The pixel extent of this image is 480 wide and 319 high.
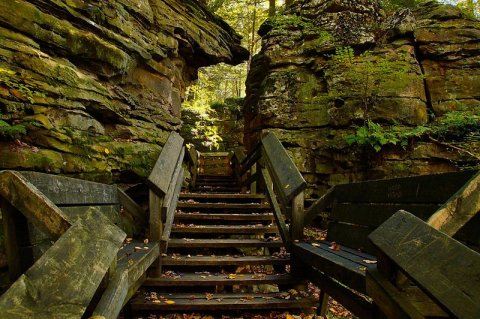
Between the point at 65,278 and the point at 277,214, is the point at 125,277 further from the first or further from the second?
the point at 277,214

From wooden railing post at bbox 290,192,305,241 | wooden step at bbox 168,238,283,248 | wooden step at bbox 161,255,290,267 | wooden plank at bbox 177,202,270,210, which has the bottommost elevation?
wooden step at bbox 161,255,290,267

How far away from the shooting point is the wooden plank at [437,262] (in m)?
1.22

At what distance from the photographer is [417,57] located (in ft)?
30.1

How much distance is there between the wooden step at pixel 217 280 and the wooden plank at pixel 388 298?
6.35 ft

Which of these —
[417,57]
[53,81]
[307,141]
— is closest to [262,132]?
[307,141]

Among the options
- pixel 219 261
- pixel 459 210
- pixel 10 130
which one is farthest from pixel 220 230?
pixel 459 210

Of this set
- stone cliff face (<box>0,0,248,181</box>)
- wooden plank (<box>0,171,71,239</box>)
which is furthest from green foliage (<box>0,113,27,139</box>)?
wooden plank (<box>0,171,71,239</box>)

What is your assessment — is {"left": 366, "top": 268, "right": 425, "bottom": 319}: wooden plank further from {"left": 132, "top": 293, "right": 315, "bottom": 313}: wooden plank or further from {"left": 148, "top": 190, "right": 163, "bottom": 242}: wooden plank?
{"left": 148, "top": 190, "right": 163, "bottom": 242}: wooden plank

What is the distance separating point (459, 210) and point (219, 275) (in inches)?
119

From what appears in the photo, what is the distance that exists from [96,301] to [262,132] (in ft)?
25.8

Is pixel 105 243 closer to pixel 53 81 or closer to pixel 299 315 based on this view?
pixel 299 315

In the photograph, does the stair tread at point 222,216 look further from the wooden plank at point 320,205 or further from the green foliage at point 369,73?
the green foliage at point 369,73

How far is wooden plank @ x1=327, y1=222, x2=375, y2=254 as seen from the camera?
3365 millimetres

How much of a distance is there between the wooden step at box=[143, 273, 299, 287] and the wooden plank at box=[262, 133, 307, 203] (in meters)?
1.05
